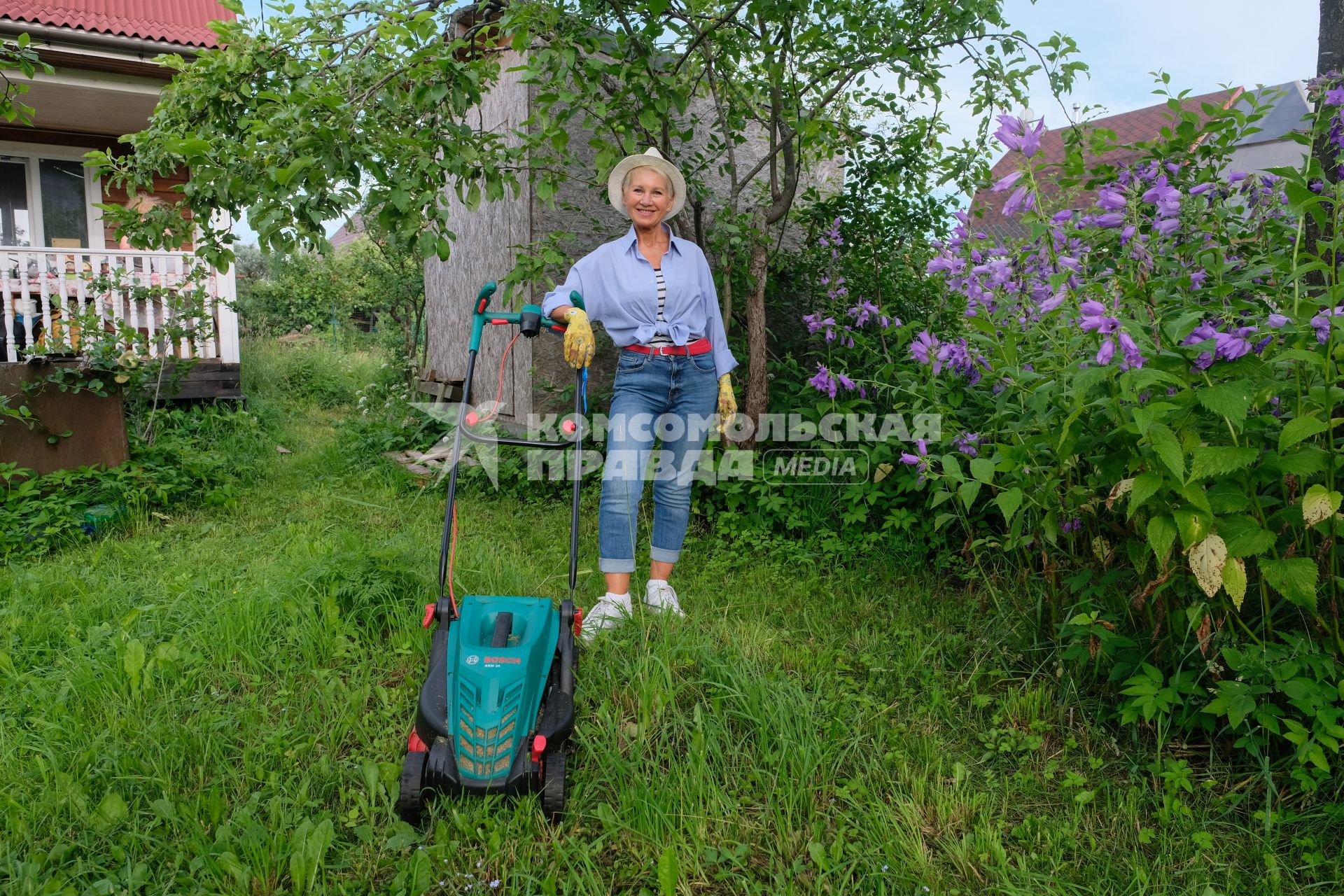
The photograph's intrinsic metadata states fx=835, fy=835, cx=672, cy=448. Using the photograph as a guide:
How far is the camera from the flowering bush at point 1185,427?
6.23 ft

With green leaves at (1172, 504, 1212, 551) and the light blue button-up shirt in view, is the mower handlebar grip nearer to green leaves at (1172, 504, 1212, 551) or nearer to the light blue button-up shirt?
the light blue button-up shirt

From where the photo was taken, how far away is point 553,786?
6.72 feet

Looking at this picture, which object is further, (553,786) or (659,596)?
(659,596)

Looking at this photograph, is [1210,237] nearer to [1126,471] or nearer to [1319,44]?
[1319,44]

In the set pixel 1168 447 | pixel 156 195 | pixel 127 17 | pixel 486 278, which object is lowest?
pixel 1168 447

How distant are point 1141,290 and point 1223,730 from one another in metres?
1.16

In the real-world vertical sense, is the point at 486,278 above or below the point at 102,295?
above

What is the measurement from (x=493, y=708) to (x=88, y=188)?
1010 cm

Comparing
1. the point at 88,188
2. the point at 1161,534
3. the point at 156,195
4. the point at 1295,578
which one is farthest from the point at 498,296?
the point at 88,188

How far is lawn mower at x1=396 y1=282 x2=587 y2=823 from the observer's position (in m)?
2.03

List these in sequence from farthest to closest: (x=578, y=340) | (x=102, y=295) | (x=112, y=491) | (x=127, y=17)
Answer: (x=127, y=17)
(x=102, y=295)
(x=112, y=491)
(x=578, y=340)

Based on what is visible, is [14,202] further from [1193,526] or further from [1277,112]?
[1277,112]

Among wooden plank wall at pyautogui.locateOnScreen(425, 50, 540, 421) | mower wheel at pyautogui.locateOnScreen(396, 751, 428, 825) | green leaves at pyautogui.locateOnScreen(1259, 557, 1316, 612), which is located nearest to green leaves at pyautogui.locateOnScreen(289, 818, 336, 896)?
mower wheel at pyautogui.locateOnScreen(396, 751, 428, 825)

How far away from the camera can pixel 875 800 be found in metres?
2.12
